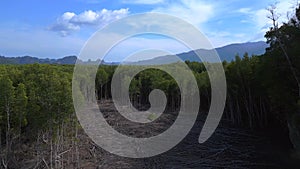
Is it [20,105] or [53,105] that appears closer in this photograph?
[20,105]

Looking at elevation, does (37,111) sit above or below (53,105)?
below

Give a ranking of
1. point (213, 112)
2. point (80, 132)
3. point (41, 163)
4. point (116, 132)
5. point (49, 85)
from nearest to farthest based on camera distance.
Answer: point (49, 85), point (41, 163), point (80, 132), point (116, 132), point (213, 112)

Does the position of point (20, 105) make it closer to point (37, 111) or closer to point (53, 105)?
point (37, 111)

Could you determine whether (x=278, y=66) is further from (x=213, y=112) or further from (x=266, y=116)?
(x=213, y=112)

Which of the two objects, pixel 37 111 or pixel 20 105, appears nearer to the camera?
pixel 20 105

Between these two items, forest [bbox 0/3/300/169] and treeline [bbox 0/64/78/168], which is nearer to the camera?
treeline [bbox 0/64/78/168]

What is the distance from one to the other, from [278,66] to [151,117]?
26.2 m

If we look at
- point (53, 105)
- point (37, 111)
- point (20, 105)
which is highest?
point (20, 105)

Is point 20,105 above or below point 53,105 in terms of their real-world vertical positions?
above

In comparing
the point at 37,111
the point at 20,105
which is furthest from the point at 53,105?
the point at 20,105

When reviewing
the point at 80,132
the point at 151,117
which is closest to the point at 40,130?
the point at 80,132

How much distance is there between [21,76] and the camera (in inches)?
1088

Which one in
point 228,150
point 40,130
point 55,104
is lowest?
point 228,150

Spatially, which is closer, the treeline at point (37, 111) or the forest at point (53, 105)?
the treeline at point (37, 111)
